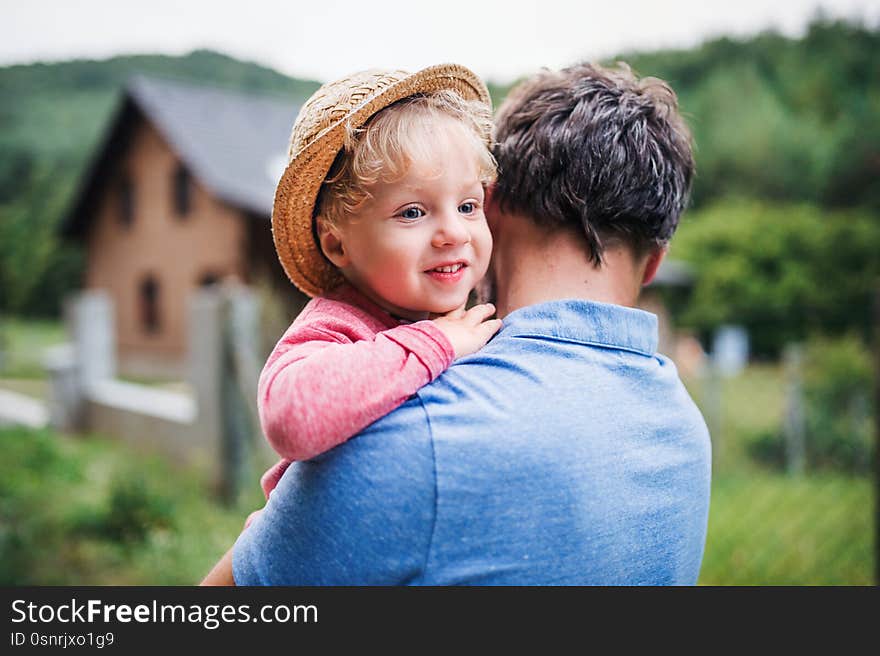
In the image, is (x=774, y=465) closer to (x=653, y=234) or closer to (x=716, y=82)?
(x=653, y=234)

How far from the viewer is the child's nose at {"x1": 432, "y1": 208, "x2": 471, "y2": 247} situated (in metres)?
1.12

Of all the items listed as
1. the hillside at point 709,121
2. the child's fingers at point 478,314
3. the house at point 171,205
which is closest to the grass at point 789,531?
the child's fingers at point 478,314

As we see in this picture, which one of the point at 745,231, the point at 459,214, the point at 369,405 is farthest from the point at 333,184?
the point at 745,231

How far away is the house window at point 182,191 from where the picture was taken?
14219 millimetres

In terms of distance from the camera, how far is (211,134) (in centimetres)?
1387

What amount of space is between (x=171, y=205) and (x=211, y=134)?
1.63m

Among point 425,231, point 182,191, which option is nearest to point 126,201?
point 182,191

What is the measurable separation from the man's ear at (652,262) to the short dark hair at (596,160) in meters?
0.03

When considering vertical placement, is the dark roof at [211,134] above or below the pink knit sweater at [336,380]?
above

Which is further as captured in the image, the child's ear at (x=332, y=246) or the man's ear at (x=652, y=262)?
the man's ear at (x=652, y=262)

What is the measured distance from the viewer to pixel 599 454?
100 cm

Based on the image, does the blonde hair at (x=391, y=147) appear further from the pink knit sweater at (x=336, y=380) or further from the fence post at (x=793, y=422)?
the fence post at (x=793, y=422)

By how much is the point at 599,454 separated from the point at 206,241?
13.7 metres
